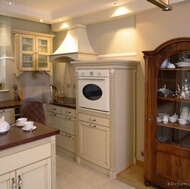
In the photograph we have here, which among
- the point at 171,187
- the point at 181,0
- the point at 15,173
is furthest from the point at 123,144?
the point at 181,0

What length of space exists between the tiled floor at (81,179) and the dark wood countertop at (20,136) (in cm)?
110

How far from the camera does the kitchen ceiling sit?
3.02 metres

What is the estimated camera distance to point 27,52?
3.99 m

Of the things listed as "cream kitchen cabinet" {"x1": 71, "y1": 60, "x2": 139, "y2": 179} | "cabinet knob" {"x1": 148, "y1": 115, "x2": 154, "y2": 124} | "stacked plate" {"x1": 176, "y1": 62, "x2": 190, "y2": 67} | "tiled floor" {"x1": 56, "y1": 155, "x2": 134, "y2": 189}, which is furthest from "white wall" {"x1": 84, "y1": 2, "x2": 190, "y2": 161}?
"tiled floor" {"x1": 56, "y1": 155, "x2": 134, "y2": 189}

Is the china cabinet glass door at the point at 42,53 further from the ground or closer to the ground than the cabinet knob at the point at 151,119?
further from the ground

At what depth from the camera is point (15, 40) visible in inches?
154

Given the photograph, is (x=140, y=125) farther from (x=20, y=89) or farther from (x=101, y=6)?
(x=20, y=89)

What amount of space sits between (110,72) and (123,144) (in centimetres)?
111

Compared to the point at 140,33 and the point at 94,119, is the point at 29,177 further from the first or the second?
the point at 140,33

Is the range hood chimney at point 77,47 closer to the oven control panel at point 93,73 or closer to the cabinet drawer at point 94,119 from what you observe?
the oven control panel at point 93,73

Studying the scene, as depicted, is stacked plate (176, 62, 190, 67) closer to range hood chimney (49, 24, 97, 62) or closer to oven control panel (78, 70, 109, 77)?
oven control panel (78, 70, 109, 77)

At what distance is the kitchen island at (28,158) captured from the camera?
1.67m

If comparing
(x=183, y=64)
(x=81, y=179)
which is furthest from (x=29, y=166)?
(x=183, y=64)

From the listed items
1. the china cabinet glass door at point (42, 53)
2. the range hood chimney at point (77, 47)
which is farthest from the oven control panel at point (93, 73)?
the china cabinet glass door at point (42, 53)
